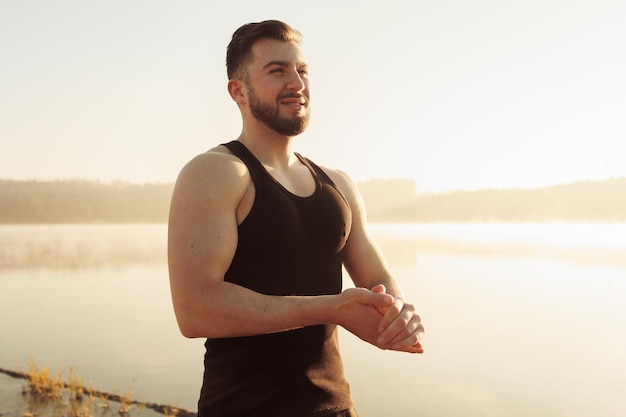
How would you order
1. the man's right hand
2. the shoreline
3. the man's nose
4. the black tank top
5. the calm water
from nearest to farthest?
the man's right hand, the black tank top, the man's nose, the shoreline, the calm water

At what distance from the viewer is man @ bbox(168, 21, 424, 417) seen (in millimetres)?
1924

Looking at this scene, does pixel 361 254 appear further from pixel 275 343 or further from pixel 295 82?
pixel 295 82

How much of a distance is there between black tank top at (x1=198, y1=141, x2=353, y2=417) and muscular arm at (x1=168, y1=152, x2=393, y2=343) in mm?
85

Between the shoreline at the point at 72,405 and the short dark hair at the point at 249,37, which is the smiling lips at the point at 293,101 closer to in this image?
the short dark hair at the point at 249,37

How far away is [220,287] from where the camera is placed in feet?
6.32

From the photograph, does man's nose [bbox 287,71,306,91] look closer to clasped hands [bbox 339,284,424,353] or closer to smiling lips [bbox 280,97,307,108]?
smiling lips [bbox 280,97,307,108]

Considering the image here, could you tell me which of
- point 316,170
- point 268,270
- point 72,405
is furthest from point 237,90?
point 72,405

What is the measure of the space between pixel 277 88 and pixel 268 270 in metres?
0.76

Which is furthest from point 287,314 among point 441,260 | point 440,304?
point 441,260

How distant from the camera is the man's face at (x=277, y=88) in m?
2.29

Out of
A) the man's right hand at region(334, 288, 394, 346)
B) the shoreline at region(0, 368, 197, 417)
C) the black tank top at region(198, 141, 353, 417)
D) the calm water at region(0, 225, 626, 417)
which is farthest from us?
the calm water at region(0, 225, 626, 417)

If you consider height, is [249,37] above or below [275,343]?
above

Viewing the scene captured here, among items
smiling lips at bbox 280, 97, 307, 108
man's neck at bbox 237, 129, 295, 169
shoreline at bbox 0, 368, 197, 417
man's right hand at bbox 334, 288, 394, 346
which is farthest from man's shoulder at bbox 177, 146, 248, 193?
shoreline at bbox 0, 368, 197, 417

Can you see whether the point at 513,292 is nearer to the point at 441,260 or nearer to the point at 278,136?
the point at 441,260
